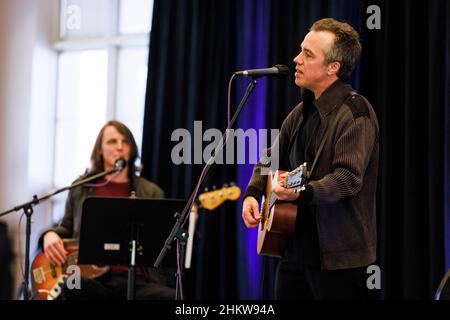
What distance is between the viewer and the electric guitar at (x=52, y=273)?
12.4 feet

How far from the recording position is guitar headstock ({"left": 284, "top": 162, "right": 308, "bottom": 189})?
2.21m

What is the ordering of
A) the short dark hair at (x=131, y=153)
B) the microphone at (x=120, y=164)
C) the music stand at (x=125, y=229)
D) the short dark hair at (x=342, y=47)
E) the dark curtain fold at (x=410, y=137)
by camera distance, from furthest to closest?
1. the short dark hair at (x=131, y=153)
2. the microphone at (x=120, y=164)
3. the dark curtain fold at (x=410, y=137)
4. the music stand at (x=125, y=229)
5. the short dark hair at (x=342, y=47)

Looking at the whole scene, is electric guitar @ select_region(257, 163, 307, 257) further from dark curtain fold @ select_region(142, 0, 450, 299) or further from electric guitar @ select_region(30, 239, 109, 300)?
electric guitar @ select_region(30, 239, 109, 300)

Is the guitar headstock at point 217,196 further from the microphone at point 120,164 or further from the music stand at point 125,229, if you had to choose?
the music stand at point 125,229

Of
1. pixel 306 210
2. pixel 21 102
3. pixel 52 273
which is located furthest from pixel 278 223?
pixel 21 102

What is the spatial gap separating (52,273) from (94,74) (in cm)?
215

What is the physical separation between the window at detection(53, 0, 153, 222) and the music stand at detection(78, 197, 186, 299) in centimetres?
194

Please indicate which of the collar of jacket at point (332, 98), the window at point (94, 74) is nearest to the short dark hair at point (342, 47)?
the collar of jacket at point (332, 98)

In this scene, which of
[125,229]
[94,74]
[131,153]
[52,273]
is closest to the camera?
[125,229]

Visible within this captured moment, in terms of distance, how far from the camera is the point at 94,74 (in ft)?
17.9

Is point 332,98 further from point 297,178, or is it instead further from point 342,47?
point 297,178

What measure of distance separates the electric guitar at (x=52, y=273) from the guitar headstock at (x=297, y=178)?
1.83 meters

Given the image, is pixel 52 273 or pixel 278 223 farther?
pixel 52 273

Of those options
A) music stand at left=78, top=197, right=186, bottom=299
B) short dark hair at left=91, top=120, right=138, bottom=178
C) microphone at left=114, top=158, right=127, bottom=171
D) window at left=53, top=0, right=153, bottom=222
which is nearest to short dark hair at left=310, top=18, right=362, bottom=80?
music stand at left=78, top=197, right=186, bottom=299
